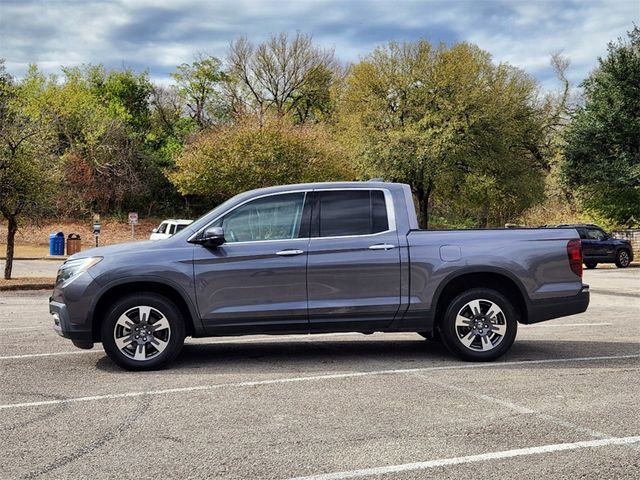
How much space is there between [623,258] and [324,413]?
2524 cm

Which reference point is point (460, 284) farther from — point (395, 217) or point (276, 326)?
point (276, 326)

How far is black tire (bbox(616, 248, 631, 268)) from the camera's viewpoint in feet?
89.1

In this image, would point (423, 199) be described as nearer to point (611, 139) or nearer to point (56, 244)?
point (611, 139)

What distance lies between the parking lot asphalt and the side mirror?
4.29 ft

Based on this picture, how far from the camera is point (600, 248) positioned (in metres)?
26.7

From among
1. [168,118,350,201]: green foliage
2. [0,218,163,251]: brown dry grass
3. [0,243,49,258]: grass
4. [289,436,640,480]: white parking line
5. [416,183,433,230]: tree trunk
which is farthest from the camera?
[416,183,433,230]: tree trunk

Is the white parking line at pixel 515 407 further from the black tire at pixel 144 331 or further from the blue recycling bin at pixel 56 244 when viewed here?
the blue recycling bin at pixel 56 244

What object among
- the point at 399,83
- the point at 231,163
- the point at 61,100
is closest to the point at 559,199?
the point at 399,83

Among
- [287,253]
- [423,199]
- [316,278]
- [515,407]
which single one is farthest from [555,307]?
[423,199]

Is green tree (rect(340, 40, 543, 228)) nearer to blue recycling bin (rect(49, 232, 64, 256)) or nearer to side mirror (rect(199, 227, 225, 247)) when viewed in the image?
blue recycling bin (rect(49, 232, 64, 256))

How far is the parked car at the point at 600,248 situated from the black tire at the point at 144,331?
22.7 meters

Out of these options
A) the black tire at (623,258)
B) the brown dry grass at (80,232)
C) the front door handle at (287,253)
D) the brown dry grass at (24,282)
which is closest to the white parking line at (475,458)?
the front door handle at (287,253)

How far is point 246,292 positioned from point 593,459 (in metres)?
3.76

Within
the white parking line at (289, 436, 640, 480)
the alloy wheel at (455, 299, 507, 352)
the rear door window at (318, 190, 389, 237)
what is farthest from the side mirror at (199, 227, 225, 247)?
the white parking line at (289, 436, 640, 480)
